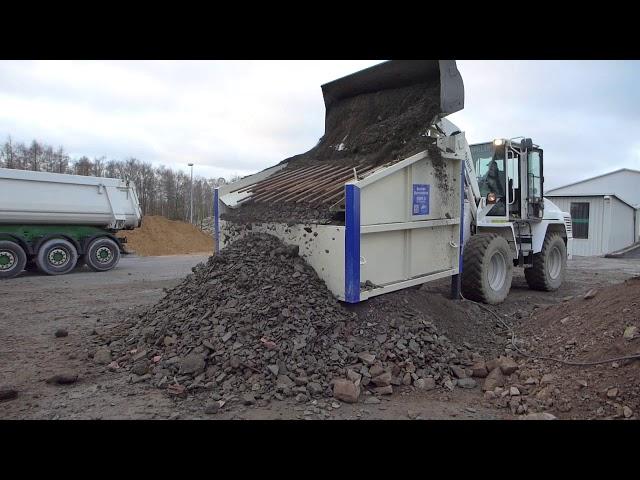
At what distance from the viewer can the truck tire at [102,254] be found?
38.0 ft

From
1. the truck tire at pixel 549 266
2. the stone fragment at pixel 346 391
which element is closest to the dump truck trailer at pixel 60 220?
the stone fragment at pixel 346 391

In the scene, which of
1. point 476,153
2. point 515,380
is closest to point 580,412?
Result: point 515,380

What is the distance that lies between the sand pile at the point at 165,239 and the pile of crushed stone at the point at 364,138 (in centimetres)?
1485

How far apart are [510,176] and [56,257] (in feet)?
34.1

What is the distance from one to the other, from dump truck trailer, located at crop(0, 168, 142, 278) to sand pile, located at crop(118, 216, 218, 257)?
712cm

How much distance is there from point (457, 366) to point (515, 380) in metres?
0.50

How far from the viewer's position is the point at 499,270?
6680 millimetres

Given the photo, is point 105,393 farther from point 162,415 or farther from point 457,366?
point 457,366

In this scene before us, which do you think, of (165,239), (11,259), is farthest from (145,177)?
(11,259)

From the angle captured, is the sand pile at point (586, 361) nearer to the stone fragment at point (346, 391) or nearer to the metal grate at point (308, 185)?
the stone fragment at point (346, 391)

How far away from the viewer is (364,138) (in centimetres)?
580

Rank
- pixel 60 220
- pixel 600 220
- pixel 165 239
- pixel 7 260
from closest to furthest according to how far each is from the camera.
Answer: pixel 7 260
pixel 60 220
pixel 600 220
pixel 165 239

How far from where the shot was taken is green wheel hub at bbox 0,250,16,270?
10.2 meters

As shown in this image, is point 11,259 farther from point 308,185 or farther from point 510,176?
point 510,176
